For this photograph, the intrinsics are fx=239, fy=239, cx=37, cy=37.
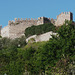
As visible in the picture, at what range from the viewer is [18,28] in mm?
46000

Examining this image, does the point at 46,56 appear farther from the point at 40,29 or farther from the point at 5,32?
the point at 5,32

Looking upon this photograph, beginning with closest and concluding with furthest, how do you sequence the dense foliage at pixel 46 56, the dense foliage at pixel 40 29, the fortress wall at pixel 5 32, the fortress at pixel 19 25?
the dense foliage at pixel 46 56
the dense foliage at pixel 40 29
the fortress at pixel 19 25
the fortress wall at pixel 5 32

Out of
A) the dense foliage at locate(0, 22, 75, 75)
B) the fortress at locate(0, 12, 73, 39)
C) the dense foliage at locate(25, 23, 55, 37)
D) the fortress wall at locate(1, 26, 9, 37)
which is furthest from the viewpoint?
the fortress wall at locate(1, 26, 9, 37)

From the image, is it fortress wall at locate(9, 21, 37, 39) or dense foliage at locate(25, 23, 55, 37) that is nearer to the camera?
dense foliage at locate(25, 23, 55, 37)

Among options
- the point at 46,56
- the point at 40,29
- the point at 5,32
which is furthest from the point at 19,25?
the point at 46,56

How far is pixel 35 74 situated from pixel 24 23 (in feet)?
70.7

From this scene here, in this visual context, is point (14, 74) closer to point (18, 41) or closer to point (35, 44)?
point (35, 44)

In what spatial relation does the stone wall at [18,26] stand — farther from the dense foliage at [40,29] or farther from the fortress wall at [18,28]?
the dense foliage at [40,29]

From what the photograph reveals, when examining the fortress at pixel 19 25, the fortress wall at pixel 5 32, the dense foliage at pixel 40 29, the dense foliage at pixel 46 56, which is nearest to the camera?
the dense foliage at pixel 46 56


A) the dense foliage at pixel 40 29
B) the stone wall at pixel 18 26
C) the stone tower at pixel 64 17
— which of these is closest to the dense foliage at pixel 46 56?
the dense foliage at pixel 40 29

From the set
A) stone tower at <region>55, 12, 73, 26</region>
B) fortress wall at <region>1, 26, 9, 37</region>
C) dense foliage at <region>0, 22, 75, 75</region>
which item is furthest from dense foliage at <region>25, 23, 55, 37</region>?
dense foliage at <region>0, 22, 75, 75</region>

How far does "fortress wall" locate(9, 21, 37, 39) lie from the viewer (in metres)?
45.5

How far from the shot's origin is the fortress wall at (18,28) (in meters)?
45.5

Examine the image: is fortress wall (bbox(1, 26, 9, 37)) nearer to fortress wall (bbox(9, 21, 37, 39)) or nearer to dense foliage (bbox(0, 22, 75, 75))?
fortress wall (bbox(9, 21, 37, 39))
